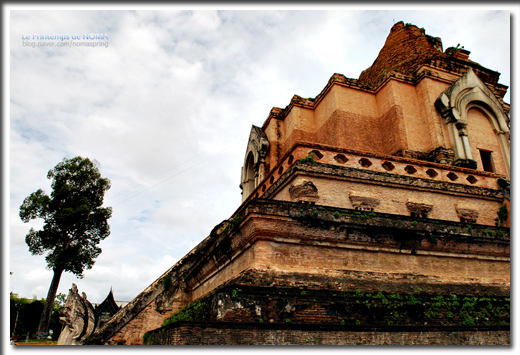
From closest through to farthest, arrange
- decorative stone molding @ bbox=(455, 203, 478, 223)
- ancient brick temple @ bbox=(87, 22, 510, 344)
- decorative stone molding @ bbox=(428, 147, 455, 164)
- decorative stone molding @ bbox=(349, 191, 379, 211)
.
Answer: ancient brick temple @ bbox=(87, 22, 510, 344)
decorative stone molding @ bbox=(349, 191, 379, 211)
decorative stone molding @ bbox=(455, 203, 478, 223)
decorative stone molding @ bbox=(428, 147, 455, 164)

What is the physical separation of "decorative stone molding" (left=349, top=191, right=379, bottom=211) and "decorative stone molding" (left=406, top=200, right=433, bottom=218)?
856 millimetres

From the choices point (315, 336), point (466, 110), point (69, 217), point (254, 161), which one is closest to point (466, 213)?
point (466, 110)

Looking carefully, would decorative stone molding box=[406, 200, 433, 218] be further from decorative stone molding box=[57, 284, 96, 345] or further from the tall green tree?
the tall green tree

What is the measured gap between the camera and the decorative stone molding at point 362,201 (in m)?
8.22

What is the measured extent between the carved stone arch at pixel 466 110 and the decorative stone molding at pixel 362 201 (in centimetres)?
450

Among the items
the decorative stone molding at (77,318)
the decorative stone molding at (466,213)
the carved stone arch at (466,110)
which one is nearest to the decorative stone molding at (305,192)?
the decorative stone molding at (466,213)

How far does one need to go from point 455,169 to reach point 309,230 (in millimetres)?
5601

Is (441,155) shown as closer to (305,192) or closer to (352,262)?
(305,192)

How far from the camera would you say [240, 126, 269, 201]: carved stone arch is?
14.8 metres

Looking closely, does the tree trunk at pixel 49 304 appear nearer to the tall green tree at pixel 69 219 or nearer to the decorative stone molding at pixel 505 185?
the tall green tree at pixel 69 219

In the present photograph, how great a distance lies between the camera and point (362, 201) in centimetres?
830

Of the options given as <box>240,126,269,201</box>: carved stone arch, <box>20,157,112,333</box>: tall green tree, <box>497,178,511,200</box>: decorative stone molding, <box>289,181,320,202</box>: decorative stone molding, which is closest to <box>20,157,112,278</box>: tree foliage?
<box>20,157,112,333</box>: tall green tree

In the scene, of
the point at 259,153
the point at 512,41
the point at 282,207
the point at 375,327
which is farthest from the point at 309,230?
the point at 259,153

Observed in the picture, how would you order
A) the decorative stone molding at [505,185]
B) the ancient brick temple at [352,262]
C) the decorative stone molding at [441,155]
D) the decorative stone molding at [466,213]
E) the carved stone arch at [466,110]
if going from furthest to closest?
the carved stone arch at [466,110] < the decorative stone molding at [441,155] < the decorative stone molding at [505,185] < the decorative stone molding at [466,213] < the ancient brick temple at [352,262]
